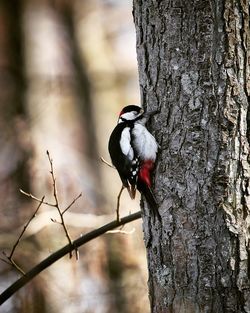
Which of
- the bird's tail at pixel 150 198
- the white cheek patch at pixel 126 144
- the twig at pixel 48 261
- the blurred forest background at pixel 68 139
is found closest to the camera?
the bird's tail at pixel 150 198

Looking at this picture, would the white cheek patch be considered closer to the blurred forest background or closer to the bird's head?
the bird's head

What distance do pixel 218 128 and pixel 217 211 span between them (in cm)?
36

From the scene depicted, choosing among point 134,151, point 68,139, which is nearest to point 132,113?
point 134,151

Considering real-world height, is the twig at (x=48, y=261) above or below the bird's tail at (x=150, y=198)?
below

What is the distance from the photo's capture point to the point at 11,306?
5250mm

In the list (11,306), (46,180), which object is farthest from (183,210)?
(46,180)

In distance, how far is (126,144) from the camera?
4.00 m

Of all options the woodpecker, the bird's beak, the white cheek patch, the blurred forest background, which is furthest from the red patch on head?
the blurred forest background

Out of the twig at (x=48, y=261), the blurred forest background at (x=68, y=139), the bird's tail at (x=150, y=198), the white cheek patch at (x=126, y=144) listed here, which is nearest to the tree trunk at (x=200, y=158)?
the bird's tail at (x=150, y=198)

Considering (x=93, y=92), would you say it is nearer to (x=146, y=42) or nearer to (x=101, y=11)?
(x=101, y=11)

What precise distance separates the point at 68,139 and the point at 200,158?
6805 millimetres

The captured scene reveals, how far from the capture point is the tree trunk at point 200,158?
10.5 feet

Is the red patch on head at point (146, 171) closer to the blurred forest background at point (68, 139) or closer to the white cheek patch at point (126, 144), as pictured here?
the white cheek patch at point (126, 144)

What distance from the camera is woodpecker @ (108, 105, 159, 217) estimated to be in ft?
11.4
